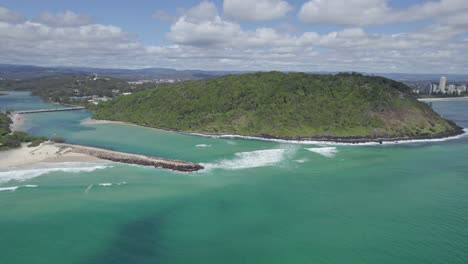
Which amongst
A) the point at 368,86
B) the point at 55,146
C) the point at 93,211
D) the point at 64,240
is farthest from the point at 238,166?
the point at 368,86

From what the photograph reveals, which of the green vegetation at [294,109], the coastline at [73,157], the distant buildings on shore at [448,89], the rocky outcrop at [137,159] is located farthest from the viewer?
the distant buildings on shore at [448,89]

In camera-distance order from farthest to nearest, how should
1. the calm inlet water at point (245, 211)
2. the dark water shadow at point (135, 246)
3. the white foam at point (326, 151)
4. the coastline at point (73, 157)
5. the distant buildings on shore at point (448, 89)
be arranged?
the distant buildings on shore at point (448, 89) → the white foam at point (326, 151) → the coastline at point (73, 157) → the calm inlet water at point (245, 211) → the dark water shadow at point (135, 246)

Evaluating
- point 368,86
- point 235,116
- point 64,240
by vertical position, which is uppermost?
point 368,86

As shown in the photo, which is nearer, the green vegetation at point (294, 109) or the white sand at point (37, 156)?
the white sand at point (37, 156)

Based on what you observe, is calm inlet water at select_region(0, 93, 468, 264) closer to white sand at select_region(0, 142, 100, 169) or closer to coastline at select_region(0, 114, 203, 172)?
coastline at select_region(0, 114, 203, 172)

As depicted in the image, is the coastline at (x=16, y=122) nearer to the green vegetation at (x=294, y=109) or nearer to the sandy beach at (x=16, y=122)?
the sandy beach at (x=16, y=122)

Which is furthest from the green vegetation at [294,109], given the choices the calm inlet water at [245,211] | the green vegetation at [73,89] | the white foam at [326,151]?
the green vegetation at [73,89]

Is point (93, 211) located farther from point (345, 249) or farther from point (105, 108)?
point (105, 108)
